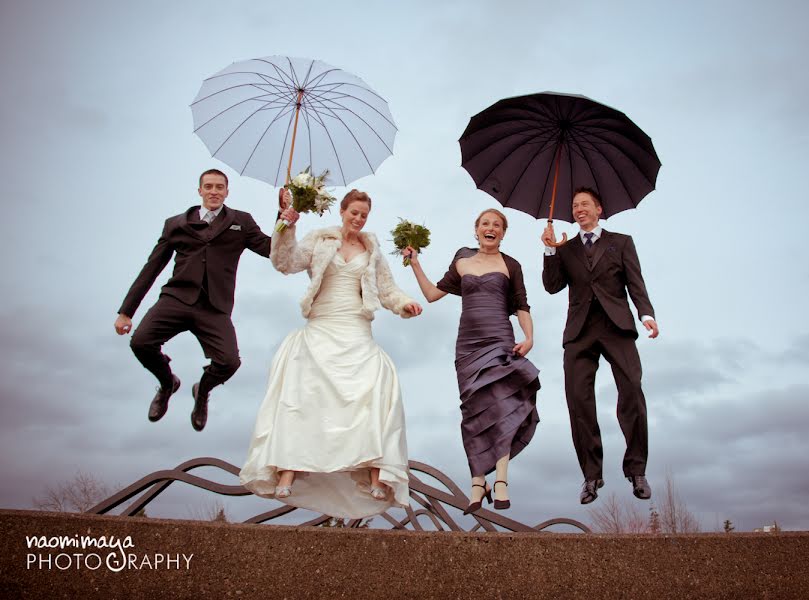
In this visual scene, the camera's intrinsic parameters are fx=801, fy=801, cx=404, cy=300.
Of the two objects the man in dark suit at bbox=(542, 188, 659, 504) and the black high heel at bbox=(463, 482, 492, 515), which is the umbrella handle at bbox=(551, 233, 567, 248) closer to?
the man in dark suit at bbox=(542, 188, 659, 504)

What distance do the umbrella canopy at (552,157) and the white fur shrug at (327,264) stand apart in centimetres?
145

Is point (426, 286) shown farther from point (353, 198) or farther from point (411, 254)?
point (353, 198)

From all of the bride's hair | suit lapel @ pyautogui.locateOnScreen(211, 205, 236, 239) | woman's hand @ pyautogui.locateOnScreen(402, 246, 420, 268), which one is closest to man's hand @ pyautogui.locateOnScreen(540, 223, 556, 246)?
woman's hand @ pyautogui.locateOnScreen(402, 246, 420, 268)

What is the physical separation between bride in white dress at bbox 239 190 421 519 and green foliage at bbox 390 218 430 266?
1.05 ft

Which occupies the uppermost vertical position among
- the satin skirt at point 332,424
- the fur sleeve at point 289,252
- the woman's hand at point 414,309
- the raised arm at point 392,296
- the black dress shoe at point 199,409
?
the fur sleeve at point 289,252

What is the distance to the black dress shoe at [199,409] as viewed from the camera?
822 cm

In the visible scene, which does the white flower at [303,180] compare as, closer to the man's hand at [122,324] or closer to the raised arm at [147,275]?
the raised arm at [147,275]

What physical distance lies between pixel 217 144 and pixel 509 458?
13.4 feet

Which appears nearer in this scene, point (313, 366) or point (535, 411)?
point (313, 366)

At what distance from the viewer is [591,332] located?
7.32 m

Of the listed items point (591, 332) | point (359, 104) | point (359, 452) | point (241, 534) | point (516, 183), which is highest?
point (359, 104)

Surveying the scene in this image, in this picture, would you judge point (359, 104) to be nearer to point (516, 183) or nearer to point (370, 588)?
point (516, 183)

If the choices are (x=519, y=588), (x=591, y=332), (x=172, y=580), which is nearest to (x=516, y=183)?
(x=591, y=332)

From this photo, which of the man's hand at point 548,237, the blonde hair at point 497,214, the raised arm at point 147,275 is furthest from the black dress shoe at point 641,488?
the raised arm at point 147,275
